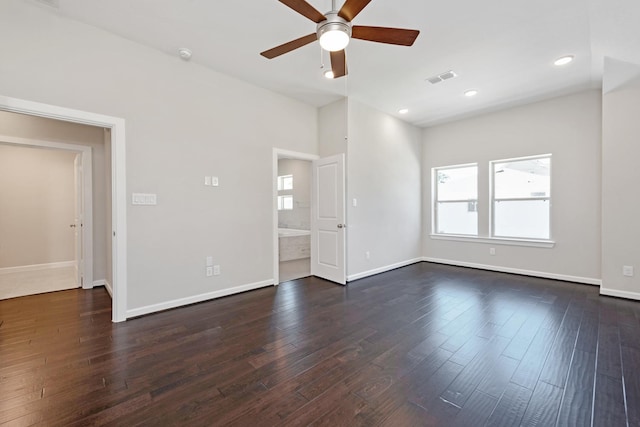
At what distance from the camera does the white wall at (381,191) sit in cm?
449

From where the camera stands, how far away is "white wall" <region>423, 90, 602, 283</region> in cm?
409

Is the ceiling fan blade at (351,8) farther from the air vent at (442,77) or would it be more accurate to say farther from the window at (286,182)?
the window at (286,182)

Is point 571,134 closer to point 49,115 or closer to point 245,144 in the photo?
point 245,144

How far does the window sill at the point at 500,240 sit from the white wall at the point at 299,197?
130 inches

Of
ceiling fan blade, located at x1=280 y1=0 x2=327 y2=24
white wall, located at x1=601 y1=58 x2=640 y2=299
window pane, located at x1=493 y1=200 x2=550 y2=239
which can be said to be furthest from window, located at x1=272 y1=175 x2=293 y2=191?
white wall, located at x1=601 y1=58 x2=640 y2=299

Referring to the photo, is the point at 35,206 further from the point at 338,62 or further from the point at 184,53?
the point at 338,62

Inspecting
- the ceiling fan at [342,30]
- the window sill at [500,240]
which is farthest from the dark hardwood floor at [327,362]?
the ceiling fan at [342,30]

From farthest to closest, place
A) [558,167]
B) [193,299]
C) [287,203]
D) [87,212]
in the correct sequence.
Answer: [287,203]
[558,167]
[87,212]
[193,299]

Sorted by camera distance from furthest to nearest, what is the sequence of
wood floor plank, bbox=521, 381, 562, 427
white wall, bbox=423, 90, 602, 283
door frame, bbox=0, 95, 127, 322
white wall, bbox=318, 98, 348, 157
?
white wall, bbox=318, 98, 348, 157
white wall, bbox=423, 90, 602, 283
door frame, bbox=0, 95, 127, 322
wood floor plank, bbox=521, 381, 562, 427

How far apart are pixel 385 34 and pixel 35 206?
21.9ft

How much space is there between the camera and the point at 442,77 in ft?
12.2

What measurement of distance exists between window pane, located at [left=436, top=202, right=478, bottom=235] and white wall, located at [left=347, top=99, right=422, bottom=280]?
468mm

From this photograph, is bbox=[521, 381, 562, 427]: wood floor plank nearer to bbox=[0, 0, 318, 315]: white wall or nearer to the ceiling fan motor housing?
the ceiling fan motor housing

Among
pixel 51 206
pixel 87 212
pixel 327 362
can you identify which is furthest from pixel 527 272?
pixel 51 206
